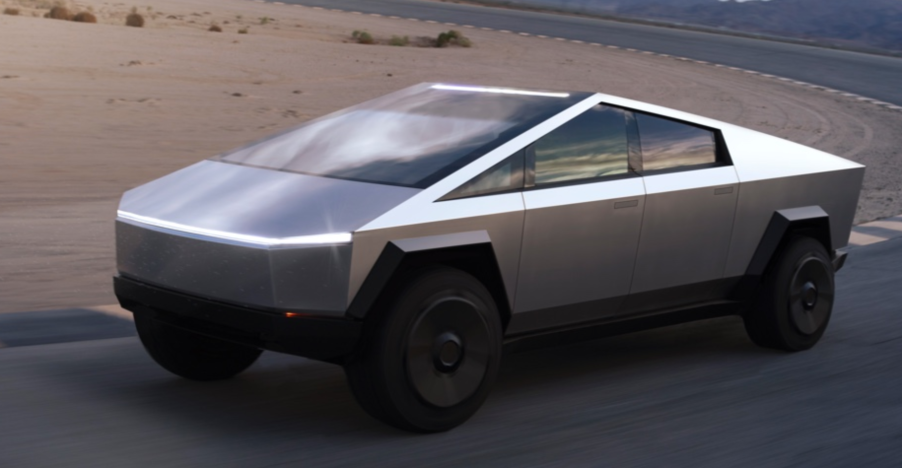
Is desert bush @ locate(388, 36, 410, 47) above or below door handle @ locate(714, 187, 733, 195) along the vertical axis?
below

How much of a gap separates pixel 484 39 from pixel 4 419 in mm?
34616

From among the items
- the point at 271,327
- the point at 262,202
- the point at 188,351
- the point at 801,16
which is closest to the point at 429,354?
the point at 271,327

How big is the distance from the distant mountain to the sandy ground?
348 feet

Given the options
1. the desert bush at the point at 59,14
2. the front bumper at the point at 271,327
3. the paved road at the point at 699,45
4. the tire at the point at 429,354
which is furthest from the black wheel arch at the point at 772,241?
the desert bush at the point at 59,14

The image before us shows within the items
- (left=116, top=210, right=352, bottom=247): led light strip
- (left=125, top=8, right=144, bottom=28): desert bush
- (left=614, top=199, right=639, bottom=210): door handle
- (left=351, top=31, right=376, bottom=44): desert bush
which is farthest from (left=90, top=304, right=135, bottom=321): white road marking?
(left=351, top=31, right=376, bottom=44): desert bush

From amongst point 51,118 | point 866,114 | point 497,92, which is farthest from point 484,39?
point 497,92

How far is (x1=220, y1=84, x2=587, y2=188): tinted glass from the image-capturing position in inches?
215

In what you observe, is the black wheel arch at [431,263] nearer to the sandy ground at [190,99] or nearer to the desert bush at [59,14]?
the sandy ground at [190,99]

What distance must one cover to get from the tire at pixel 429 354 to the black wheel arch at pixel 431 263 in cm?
5

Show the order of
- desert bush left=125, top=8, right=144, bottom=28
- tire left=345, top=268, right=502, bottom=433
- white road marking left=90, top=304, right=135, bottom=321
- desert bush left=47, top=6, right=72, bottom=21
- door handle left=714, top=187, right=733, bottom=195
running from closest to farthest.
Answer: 1. tire left=345, top=268, right=502, bottom=433
2. door handle left=714, top=187, right=733, bottom=195
3. white road marking left=90, top=304, right=135, bottom=321
4. desert bush left=125, top=8, right=144, bottom=28
5. desert bush left=47, top=6, right=72, bottom=21

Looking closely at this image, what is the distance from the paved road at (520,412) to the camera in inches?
196

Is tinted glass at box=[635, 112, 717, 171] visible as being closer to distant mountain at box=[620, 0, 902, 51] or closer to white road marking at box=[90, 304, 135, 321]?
white road marking at box=[90, 304, 135, 321]

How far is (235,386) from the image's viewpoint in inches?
235

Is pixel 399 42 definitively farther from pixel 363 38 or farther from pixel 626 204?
pixel 626 204
